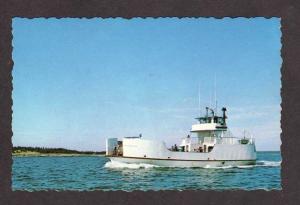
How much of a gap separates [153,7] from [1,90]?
2.95 meters

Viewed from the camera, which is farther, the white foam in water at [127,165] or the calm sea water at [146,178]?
the white foam in water at [127,165]

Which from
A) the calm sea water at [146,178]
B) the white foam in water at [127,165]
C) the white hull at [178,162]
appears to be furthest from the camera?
the white hull at [178,162]

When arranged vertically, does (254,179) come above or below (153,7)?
below

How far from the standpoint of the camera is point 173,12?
9336 mm

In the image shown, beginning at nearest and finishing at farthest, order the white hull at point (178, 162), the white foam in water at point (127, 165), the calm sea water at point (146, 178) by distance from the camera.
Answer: the calm sea water at point (146, 178), the white foam in water at point (127, 165), the white hull at point (178, 162)

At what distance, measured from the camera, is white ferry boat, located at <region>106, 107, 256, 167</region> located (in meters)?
29.0

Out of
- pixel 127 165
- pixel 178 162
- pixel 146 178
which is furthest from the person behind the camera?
pixel 178 162

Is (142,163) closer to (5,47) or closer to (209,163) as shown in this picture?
(209,163)

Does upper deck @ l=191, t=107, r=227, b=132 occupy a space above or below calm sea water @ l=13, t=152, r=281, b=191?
above

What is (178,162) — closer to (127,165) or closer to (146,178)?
(127,165)

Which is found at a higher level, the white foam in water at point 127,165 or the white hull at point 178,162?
the white hull at point 178,162

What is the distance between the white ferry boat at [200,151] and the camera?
29016 mm

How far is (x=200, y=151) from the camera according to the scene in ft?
103
